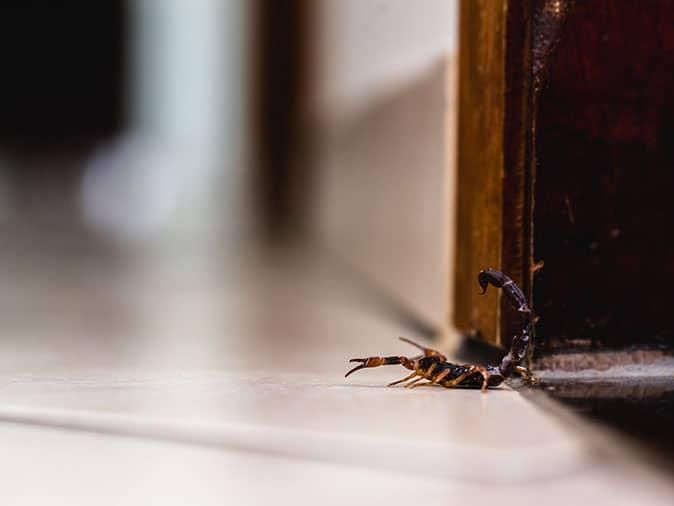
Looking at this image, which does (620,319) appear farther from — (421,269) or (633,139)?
(421,269)

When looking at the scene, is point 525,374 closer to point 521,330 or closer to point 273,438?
point 521,330

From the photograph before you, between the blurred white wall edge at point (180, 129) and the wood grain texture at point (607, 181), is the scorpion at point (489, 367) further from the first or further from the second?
the blurred white wall edge at point (180, 129)

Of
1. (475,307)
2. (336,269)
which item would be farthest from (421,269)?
(336,269)

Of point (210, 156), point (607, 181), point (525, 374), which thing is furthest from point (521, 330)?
point (210, 156)

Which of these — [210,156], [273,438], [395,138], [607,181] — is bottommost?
[273,438]

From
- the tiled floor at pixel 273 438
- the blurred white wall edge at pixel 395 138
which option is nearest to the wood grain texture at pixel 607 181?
the tiled floor at pixel 273 438

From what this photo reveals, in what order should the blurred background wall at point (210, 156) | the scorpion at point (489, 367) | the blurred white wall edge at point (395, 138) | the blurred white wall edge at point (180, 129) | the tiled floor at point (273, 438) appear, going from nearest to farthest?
the tiled floor at point (273, 438) → the scorpion at point (489, 367) → the blurred white wall edge at point (395, 138) → the blurred background wall at point (210, 156) → the blurred white wall edge at point (180, 129)
